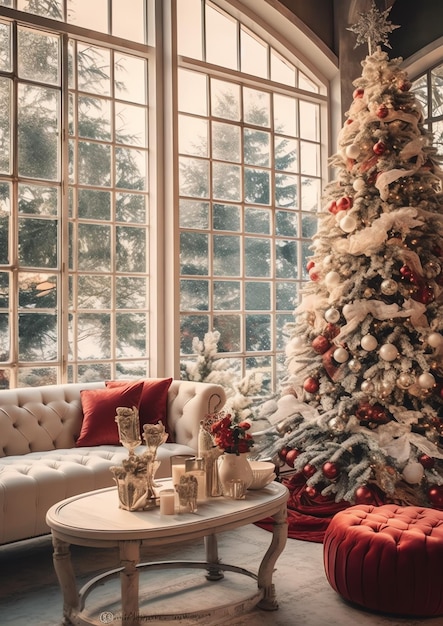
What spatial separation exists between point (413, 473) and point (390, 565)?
1412 mm

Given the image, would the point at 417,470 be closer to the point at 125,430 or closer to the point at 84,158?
the point at 125,430

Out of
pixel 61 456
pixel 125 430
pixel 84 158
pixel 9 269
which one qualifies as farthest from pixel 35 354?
pixel 125 430

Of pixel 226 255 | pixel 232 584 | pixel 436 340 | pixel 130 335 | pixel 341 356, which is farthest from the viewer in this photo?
pixel 226 255

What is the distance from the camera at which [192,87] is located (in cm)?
570

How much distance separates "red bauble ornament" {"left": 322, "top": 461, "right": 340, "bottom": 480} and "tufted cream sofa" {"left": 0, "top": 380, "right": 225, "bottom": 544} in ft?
2.53

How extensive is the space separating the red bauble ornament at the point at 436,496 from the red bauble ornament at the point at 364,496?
0.35m

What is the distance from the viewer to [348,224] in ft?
15.4

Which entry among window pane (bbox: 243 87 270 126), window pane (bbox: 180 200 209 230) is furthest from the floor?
window pane (bbox: 243 87 270 126)

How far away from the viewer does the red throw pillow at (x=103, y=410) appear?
438 centimetres

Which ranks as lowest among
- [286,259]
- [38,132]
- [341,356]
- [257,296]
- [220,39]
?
[341,356]

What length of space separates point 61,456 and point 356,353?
1.94 metres

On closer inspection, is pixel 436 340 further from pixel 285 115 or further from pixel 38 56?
pixel 38 56

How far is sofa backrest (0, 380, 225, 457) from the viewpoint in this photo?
13.8ft

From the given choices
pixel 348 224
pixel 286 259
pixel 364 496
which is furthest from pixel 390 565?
pixel 286 259
